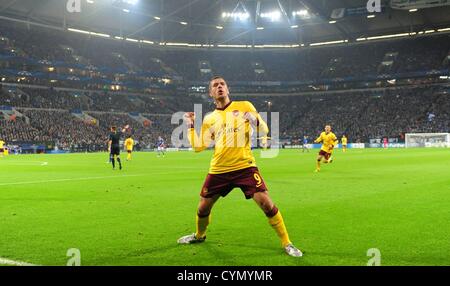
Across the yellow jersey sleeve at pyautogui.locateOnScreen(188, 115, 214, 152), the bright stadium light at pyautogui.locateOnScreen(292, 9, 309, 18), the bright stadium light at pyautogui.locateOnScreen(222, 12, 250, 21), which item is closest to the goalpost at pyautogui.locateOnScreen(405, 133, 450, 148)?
the bright stadium light at pyautogui.locateOnScreen(292, 9, 309, 18)

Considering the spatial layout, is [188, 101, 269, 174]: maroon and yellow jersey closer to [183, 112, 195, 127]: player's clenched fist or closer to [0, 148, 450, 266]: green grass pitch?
[183, 112, 195, 127]: player's clenched fist

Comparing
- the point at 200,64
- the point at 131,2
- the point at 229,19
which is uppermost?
the point at 229,19

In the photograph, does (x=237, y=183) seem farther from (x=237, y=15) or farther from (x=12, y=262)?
(x=237, y=15)

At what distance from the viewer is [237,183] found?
6688 mm

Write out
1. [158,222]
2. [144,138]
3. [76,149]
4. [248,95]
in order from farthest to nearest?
[248,95], [144,138], [76,149], [158,222]

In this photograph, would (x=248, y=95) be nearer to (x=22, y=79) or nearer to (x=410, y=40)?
(x=410, y=40)

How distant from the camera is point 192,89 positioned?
9475cm

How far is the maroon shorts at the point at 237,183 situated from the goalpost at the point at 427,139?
2495 inches

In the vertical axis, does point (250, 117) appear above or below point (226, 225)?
above

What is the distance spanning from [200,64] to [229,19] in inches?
549

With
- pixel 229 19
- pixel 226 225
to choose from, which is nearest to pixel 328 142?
pixel 226 225

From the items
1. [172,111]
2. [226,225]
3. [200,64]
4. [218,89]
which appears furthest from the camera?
[200,64]

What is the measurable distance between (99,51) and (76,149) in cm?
3129


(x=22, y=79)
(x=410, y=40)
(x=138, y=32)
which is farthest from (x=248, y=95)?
(x=22, y=79)
